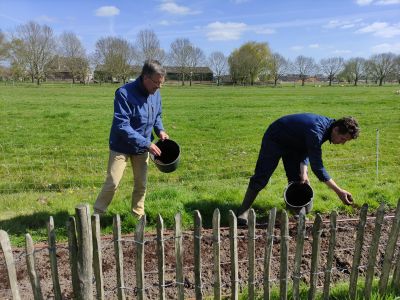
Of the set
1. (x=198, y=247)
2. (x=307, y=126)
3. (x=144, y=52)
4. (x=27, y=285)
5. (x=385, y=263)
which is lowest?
(x=27, y=285)

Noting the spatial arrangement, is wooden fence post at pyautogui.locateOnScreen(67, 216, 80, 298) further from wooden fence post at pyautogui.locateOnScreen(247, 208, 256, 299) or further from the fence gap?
wooden fence post at pyautogui.locateOnScreen(247, 208, 256, 299)

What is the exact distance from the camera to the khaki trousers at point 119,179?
5098mm

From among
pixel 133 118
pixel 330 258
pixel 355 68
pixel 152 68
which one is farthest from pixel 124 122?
pixel 355 68

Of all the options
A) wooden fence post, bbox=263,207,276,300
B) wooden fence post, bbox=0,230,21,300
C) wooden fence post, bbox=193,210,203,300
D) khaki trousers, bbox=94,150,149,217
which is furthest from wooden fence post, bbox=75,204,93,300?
khaki trousers, bbox=94,150,149,217

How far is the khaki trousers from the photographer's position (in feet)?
16.7

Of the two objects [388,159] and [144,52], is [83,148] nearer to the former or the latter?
[388,159]

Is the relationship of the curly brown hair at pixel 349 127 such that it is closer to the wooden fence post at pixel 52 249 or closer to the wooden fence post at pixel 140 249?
the wooden fence post at pixel 140 249

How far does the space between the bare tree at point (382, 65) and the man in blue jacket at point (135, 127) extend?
9871 centimetres

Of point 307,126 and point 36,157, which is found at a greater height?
point 307,126

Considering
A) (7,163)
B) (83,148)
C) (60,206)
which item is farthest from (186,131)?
(60,206)

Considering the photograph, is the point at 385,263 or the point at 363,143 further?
the point at 363,143

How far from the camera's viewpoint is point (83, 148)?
36.0 feet

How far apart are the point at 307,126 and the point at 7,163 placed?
720 cm

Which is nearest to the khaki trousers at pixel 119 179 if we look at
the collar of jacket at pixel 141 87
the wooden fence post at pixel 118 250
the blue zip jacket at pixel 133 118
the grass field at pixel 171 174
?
the blue zip jacket at pixel 133 118
